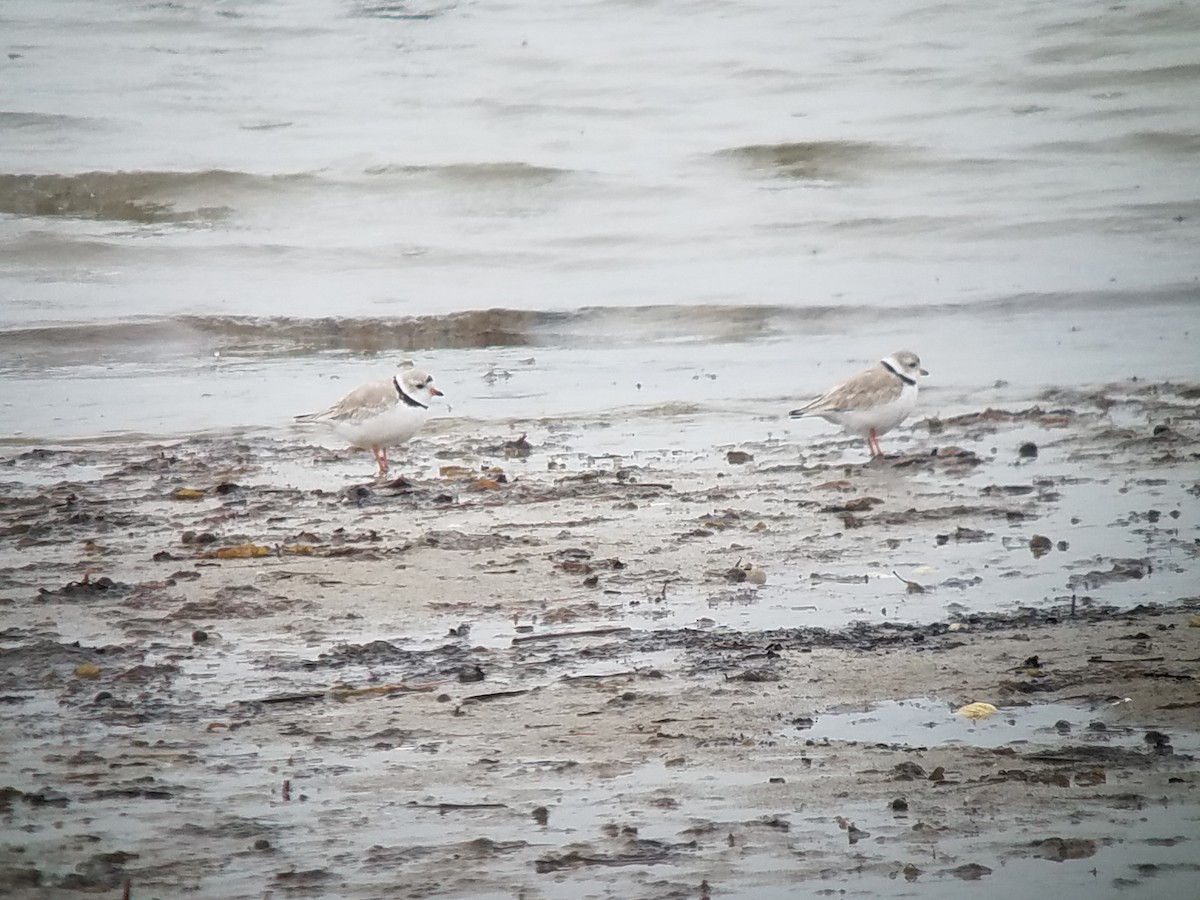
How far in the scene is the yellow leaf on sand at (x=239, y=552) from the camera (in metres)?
5.12

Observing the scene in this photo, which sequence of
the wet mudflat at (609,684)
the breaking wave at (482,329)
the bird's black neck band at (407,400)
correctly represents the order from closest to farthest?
the wet mudflat at (609,684) → the bird's black neck band at (407,400) → the breaking wave at (482,329)

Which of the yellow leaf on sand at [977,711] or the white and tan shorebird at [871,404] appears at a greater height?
the yellow leaf on sand at [977,711]

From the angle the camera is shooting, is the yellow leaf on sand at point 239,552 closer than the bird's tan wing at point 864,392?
Yes

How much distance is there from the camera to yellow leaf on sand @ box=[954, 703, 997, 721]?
11.3ft

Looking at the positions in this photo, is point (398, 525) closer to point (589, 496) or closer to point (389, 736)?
point (589, 496)

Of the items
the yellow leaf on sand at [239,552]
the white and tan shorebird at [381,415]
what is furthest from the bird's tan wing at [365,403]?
the yellow leaf on sand at [239,552]

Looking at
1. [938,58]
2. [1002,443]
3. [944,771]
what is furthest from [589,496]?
[938,58]

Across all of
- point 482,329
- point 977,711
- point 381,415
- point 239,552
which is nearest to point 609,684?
point 977,711

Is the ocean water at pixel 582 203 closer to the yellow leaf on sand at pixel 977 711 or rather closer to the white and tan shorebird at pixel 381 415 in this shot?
the white and tan shorebird at pixel 381 415

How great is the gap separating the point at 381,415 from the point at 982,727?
13.0 ft

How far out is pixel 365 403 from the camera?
268 inches

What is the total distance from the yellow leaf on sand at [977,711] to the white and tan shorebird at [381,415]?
3847 millimetres

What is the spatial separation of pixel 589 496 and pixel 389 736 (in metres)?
2.65

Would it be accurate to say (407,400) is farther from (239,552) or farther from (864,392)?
(864,392)
